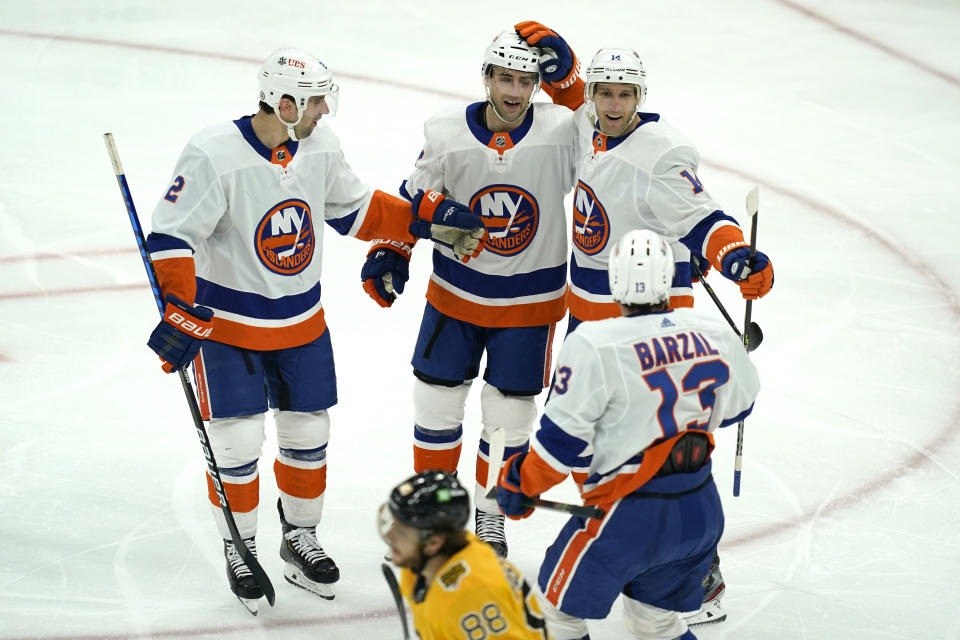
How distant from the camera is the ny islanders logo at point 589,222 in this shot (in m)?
3.52

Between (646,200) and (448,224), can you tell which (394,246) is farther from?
(646,200)

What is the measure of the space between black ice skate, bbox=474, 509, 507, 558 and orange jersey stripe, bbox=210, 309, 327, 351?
814mm

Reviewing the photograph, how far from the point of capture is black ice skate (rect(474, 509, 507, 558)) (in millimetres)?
3793

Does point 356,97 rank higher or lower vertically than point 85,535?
higher

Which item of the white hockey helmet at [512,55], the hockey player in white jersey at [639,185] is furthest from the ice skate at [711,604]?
the white hockey helmet at [512,55]

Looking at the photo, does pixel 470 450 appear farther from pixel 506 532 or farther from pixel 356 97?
pixel 356 97

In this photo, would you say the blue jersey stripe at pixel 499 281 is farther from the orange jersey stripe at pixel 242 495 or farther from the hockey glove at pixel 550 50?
the orange jersey stripe at pixel 242 495

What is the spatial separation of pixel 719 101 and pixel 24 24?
16.9 ft

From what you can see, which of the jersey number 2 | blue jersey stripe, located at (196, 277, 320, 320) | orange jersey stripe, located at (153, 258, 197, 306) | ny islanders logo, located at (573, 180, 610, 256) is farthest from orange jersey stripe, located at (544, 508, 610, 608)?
orange jersey stripe, located at (153, 258, 197, 306)

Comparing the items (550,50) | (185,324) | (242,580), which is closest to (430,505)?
(185,324)

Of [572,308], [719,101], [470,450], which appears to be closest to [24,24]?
[719,101]

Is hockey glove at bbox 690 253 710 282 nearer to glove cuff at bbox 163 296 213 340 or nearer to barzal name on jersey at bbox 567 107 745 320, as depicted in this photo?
barzal name on jersey at bbox 567 107 745 320

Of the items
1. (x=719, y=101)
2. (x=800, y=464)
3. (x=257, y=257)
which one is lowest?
(x=800, y=464)

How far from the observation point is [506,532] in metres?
3.97
